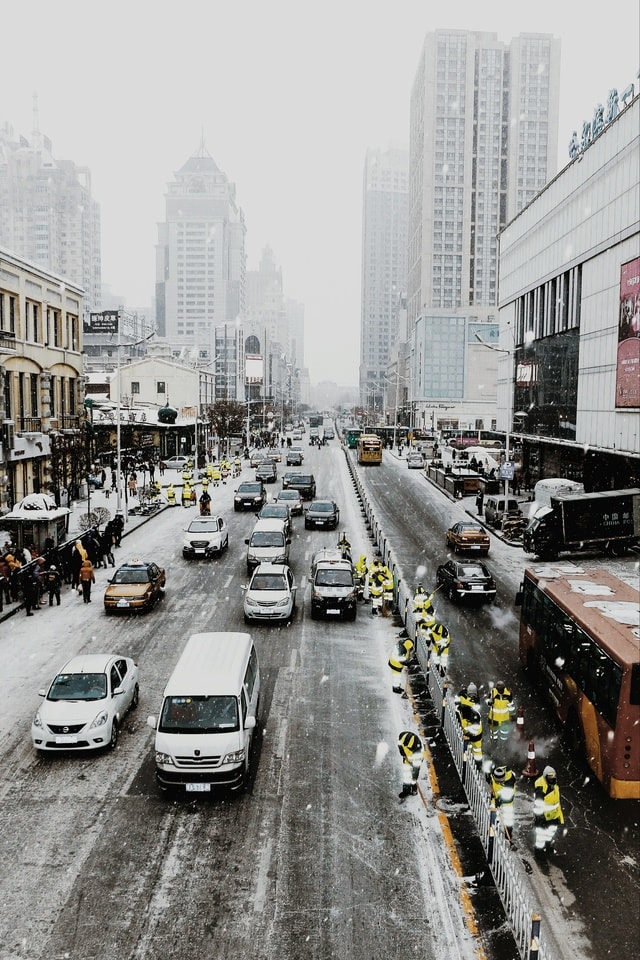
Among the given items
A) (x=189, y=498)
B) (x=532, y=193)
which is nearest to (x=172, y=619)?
(x=189, y=498)

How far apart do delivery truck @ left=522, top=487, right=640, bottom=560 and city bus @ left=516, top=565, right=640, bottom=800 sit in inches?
675

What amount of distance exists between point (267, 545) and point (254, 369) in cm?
10709

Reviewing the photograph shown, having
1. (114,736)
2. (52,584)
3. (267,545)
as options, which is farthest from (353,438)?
(114,736)

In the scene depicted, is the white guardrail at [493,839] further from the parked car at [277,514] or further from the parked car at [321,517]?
the parked car at [321,517]

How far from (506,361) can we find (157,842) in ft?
212

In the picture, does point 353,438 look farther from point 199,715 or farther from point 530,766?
point 199,715

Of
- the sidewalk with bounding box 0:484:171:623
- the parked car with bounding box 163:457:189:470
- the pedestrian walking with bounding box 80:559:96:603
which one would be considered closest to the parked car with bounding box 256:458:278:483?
the sidewalk with bounding box 0:484:171:623

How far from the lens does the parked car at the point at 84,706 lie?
531 inches

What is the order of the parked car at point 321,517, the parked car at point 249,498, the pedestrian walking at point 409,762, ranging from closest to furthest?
the pedestrian walking at point 409,762, the parked car at point 321,517, the parked car at point 249,498

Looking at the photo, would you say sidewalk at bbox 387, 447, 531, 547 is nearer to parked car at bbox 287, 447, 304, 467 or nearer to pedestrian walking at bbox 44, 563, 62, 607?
parked car at bbox 287, 447, 304, 467

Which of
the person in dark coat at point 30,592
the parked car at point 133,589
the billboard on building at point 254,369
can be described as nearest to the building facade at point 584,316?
the parked car at point 133,589

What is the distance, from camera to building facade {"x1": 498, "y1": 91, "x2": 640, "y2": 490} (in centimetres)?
4022

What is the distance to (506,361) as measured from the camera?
231 feet

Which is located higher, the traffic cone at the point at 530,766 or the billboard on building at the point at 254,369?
the billboard on building at the point at 254,369
